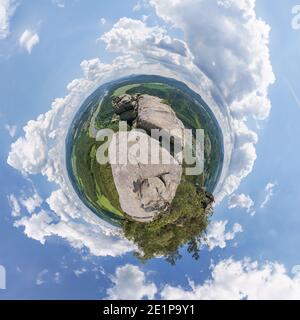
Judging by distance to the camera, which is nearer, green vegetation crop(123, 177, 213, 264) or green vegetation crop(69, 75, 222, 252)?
green vegetation crop(123, 177, 213, 264)

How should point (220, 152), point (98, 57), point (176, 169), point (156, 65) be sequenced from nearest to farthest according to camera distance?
point (98, 57) → point (176, 169) → point (156, 65) → point (220, 152)

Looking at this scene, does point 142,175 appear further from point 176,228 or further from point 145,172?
point 176,228

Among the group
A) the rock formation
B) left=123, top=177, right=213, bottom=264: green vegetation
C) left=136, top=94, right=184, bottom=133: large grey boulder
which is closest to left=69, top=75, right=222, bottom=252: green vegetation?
left=123, top=177, right=213, bottom=264: green vegetation

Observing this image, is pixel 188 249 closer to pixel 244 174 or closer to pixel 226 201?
pixel 226 201

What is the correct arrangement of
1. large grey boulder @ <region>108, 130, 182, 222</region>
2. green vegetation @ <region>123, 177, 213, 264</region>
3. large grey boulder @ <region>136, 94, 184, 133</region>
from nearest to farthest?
large grey boulder @ <region>108, 130, 182, 222</region> < green vegetation @ <region>123, 177, 213, 264</region> < large grey boulder @ <region>136, 94, 184, 133</region>

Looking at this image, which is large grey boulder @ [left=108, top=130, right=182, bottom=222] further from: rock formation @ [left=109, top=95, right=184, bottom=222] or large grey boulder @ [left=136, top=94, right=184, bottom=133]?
large grey boulder @ [left=136, top=94, right=184, bottom=133]

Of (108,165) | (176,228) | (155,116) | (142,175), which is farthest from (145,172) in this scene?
(176,228)
